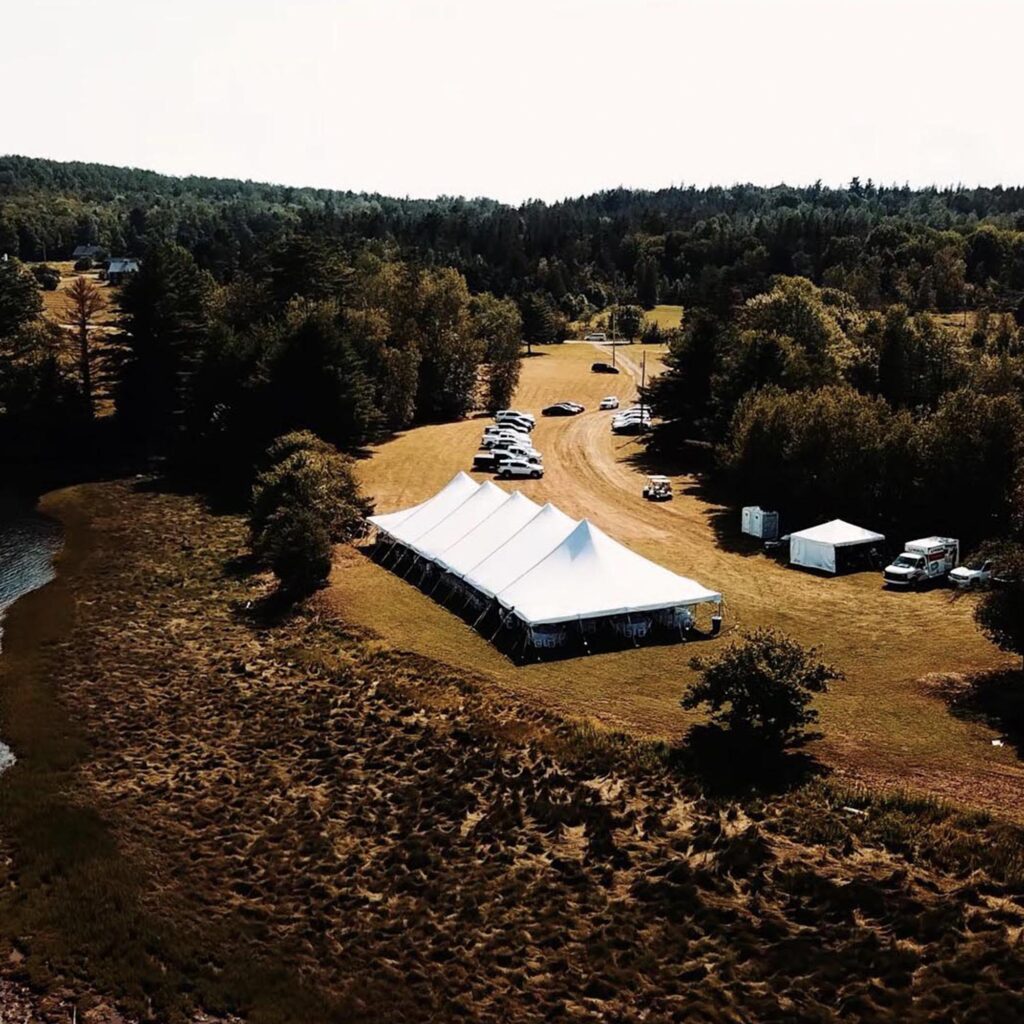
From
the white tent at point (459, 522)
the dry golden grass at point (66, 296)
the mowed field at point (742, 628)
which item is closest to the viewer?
the mowed field at point (742, 628)

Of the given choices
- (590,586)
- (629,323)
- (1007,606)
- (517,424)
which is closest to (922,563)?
(1007,606)

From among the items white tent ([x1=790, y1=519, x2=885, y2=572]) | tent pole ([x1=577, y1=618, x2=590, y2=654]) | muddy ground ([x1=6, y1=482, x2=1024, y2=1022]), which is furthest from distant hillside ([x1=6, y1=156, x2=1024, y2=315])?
muddy ground ([x1=6, y1=482, x2=1024, y2=1022])

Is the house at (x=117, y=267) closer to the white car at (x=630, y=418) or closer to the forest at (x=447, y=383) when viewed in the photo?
the forest at (x=447, y=383)

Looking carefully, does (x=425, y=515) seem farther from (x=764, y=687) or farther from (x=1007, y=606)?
(x=1007, y=606)

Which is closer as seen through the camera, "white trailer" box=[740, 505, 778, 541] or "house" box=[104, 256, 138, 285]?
"white trailer" box=[740, 505, 778, 541]

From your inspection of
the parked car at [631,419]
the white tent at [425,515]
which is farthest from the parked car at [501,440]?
the white tent at [425,515]

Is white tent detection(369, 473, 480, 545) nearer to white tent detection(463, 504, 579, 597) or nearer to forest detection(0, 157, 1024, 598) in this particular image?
white tent detection(463, 504, 579, 597)
